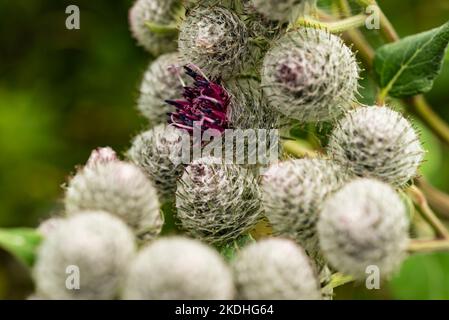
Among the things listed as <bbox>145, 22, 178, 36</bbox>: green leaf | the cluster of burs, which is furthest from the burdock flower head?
<bbox>145, 22, 178, 36</bbox>: green leaf

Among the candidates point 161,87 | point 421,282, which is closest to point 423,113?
point 421,282

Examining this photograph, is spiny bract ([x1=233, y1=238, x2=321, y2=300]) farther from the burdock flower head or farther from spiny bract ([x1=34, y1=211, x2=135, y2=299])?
the burdock flower head

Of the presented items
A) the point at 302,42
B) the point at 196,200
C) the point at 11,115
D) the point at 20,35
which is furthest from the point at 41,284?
the point at 20,35

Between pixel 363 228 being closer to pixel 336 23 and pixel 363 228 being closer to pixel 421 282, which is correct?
pixel 336 23

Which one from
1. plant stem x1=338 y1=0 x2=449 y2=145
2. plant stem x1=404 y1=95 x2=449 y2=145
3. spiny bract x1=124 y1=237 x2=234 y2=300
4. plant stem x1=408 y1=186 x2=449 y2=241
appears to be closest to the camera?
spiny bract x1=124 y1=237 x2=234 y2=300

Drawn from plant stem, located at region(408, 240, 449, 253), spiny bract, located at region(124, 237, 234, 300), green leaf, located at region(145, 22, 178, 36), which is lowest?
spiny bract, located at region(124, 237, 234, 300)

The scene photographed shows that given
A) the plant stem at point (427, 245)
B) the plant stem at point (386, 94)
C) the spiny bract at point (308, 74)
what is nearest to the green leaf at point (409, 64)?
the plant stem at point (386, 94)
